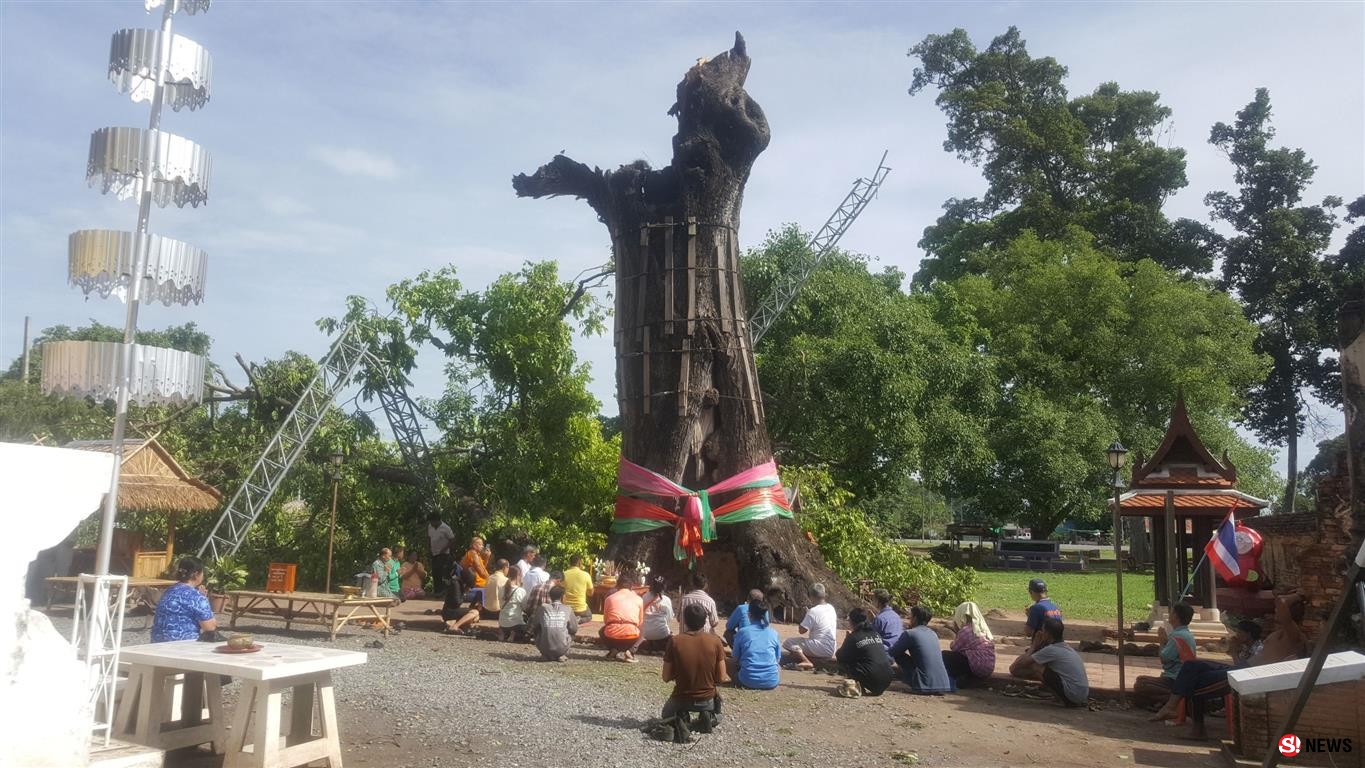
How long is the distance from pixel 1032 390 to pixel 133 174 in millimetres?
28144

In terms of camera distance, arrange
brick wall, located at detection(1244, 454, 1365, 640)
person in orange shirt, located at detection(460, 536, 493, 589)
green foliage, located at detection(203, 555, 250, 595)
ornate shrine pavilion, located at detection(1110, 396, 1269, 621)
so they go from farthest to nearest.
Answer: ornate shrine pavilion, located at detection(1110, 396, 1269, 621), green foliage, located at detection(203, 555, 250, 595), person in orange shirt, located at detection(460, 536, 493, 589), brick wall, located at detection(1244, 454, 1365, 640)

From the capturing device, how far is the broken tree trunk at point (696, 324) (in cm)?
1407

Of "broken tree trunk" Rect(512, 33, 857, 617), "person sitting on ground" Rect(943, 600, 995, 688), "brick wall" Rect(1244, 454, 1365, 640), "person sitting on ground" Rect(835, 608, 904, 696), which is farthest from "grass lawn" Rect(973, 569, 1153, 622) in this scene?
"person sitting on ground" Rect(835, 608, 904, 696)

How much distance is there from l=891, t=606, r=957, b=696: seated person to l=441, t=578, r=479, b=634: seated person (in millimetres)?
5563

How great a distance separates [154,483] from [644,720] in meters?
11.0

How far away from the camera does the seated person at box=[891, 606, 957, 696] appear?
32.7ft

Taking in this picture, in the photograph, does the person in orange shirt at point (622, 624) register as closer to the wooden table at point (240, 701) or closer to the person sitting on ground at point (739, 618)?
the person sitting on ground at point (739, 618)

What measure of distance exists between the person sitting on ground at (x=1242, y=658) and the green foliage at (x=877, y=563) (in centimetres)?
605

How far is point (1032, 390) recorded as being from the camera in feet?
99.8

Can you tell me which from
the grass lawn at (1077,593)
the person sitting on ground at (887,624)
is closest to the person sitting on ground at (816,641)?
the person sitting on ground at (887,624)

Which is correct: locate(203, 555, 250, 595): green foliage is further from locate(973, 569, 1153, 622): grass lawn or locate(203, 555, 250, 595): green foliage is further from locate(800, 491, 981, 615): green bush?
locate(973, 569, 1153, 622): grass lawn

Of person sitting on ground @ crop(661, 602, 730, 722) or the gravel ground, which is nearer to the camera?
the gravel ground

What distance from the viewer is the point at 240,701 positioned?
6.12 m

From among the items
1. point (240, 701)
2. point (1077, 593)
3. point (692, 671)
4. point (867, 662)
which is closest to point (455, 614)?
point (867, 662)
